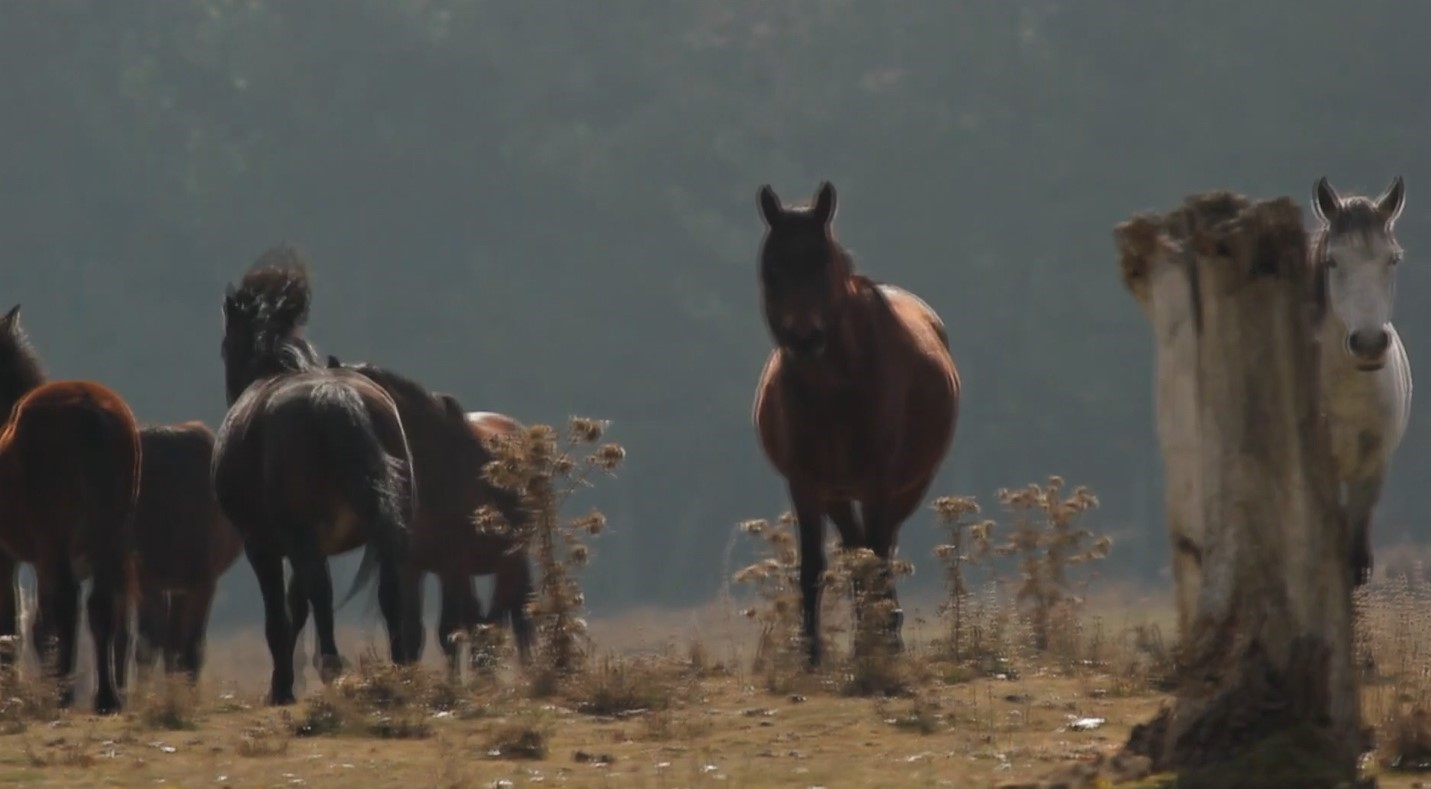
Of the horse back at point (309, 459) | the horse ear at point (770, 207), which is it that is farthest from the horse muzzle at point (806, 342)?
the horse back at point (309, 459)

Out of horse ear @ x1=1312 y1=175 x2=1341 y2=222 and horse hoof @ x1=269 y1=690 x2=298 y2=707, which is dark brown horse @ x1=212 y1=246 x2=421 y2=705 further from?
horse ear @ x1=1312 y1=175 x2=1341 y2=222

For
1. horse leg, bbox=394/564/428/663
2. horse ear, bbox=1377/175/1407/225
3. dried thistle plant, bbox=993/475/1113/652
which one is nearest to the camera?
horse ear, bbox=1377/175/1407/225

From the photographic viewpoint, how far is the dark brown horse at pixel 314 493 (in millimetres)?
12836

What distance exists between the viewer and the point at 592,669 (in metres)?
11.9

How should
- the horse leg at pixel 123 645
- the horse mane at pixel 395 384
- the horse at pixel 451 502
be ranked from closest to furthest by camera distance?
the horse leg at pixel 123 645 < the horse mane at pixel 395 384 < the horse at pixel 451 502

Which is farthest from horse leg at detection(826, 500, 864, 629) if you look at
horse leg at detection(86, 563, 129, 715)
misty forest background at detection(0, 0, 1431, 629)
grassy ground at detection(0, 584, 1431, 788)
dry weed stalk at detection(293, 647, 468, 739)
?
misty forest background at detection(0, 0, 1431, 629)

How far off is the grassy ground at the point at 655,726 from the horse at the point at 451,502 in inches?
196

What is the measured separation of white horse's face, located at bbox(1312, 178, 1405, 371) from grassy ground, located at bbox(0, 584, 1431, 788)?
5.01ft

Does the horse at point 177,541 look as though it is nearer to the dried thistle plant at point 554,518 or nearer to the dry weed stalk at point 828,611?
the dry weed stalk at point 828,611

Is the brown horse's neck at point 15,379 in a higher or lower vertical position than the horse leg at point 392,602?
higher

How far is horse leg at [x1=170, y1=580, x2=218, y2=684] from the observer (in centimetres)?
1853

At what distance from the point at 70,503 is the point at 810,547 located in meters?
4.05

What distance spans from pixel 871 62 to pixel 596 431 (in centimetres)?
12683

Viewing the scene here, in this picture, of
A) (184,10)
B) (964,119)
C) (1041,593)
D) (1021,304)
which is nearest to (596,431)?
(1041,593)
